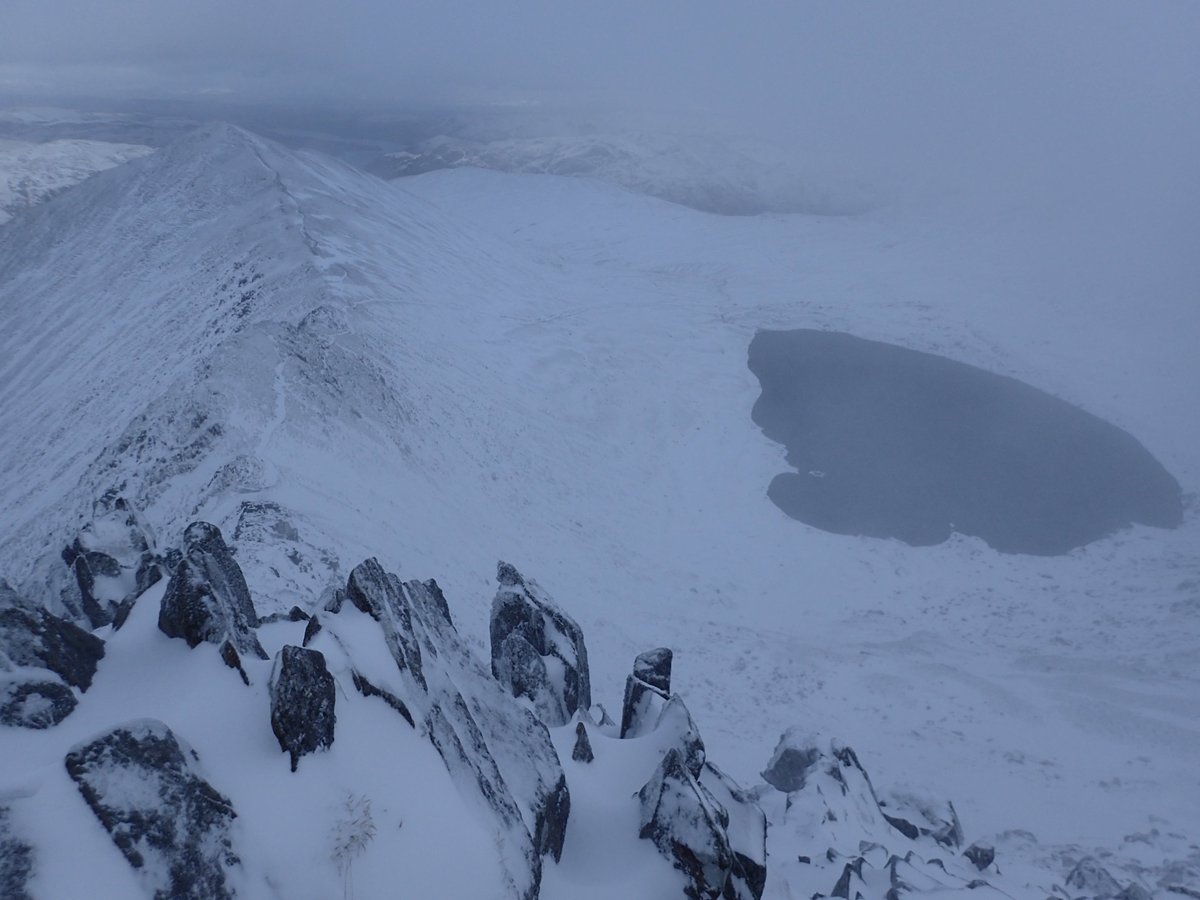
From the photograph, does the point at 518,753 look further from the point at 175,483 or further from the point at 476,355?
the point at 476,355

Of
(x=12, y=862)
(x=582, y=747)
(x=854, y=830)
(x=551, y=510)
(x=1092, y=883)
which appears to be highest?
(x=12, y=862)

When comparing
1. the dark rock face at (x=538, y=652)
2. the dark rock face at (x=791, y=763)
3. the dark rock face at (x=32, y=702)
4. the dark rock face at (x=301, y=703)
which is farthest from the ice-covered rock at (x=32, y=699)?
the dark rock face at (x=791, y=763)

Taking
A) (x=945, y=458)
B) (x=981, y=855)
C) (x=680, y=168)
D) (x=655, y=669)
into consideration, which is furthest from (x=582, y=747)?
(x=680, y=168)

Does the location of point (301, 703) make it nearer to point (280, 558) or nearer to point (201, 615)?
point (201, 615)

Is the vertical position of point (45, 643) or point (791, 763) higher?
point (45, 643)

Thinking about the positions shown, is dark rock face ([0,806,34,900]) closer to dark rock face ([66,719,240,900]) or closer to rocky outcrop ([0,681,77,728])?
dark rock face ([66,719,240,900])

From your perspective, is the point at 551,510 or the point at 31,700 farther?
the point at 551,510
